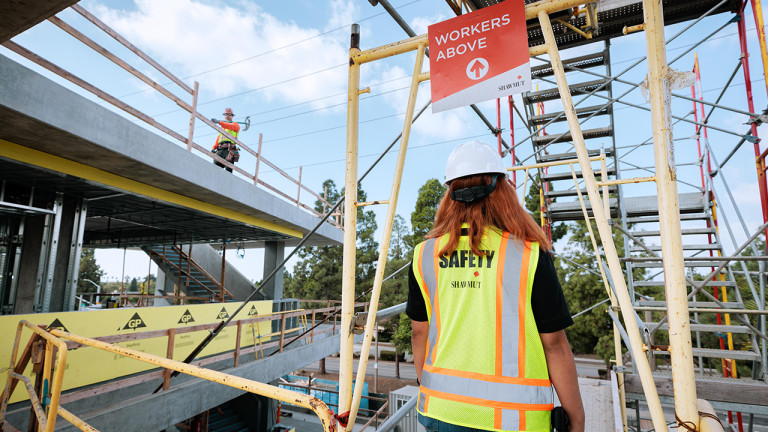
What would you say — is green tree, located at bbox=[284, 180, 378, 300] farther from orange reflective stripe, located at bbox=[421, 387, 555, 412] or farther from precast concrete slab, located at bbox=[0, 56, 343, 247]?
orange reflective stripe, located at bbox=[421, 387, 555, 412]

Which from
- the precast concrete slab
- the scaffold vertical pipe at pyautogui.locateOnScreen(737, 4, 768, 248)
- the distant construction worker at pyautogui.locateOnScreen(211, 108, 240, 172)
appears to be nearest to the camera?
the scaffold vertical pipe at pyautogui.locateOnScreen(737, 4, 768, 248)

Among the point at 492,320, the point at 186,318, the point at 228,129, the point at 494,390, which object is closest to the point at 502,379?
the point at 494,390

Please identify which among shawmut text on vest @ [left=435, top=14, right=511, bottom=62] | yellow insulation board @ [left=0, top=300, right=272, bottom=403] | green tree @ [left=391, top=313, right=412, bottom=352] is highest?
shawmut text on vest @ [left=435, top=14, right=511, bottom=62]

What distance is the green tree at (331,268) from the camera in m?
34.7

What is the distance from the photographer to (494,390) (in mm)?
1351

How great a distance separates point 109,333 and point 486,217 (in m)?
8.42

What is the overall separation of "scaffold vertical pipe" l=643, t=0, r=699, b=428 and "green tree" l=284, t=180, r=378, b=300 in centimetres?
3084

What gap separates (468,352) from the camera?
1.43m

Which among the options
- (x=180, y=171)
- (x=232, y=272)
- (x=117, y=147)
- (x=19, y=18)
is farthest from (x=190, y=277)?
(x=19, y=18)

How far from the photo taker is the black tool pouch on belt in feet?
4.32

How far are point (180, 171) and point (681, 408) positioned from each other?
26.8 feet

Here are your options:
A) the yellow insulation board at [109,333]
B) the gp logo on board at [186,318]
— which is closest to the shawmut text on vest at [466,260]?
the yellow insulation board at [109,333]

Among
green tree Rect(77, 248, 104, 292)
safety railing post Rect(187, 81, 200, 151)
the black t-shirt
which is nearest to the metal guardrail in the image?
safety railing post Rect(187, 81, 200, 151)

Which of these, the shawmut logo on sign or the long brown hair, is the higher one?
the shawmut logo on sign
